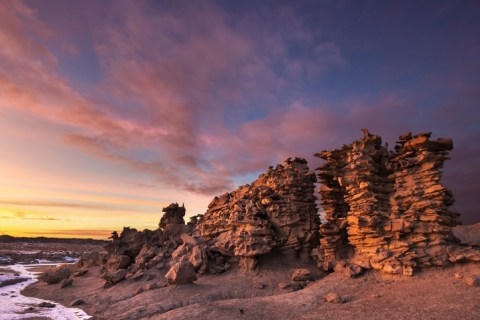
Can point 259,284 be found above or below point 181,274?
below

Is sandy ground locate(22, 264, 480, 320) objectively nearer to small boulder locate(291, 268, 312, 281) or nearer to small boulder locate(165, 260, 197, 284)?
small boulder locate(165, 260, 197, 284)

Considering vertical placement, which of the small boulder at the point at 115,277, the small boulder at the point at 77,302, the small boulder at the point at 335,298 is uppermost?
the small boulder at the point at 335,298

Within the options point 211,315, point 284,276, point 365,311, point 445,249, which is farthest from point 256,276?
point 445,249

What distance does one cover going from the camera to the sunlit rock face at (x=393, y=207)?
21.9m

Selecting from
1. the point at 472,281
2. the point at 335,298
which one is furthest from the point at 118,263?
the point at 472,281

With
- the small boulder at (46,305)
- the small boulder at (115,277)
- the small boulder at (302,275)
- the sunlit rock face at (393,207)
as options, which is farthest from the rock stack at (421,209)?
the small boulder at (46,305)

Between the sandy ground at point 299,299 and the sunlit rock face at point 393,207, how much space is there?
4.81 ft

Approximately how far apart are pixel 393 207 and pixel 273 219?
1335cm

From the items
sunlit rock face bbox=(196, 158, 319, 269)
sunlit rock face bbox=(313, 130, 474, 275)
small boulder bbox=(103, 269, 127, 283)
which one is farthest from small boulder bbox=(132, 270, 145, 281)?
sunlit rock face bbox=(313, 130, 474, 275)

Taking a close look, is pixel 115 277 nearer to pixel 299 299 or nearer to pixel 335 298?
pixel 299 299

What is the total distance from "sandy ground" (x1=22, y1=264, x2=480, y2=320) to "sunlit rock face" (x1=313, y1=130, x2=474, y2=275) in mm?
1466

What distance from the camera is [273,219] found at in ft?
112

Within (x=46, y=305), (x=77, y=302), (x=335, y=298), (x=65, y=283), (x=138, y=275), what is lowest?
(x=46, y=305)

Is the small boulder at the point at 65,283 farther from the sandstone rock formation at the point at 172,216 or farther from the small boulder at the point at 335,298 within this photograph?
the small boulder at the point at 335,298
